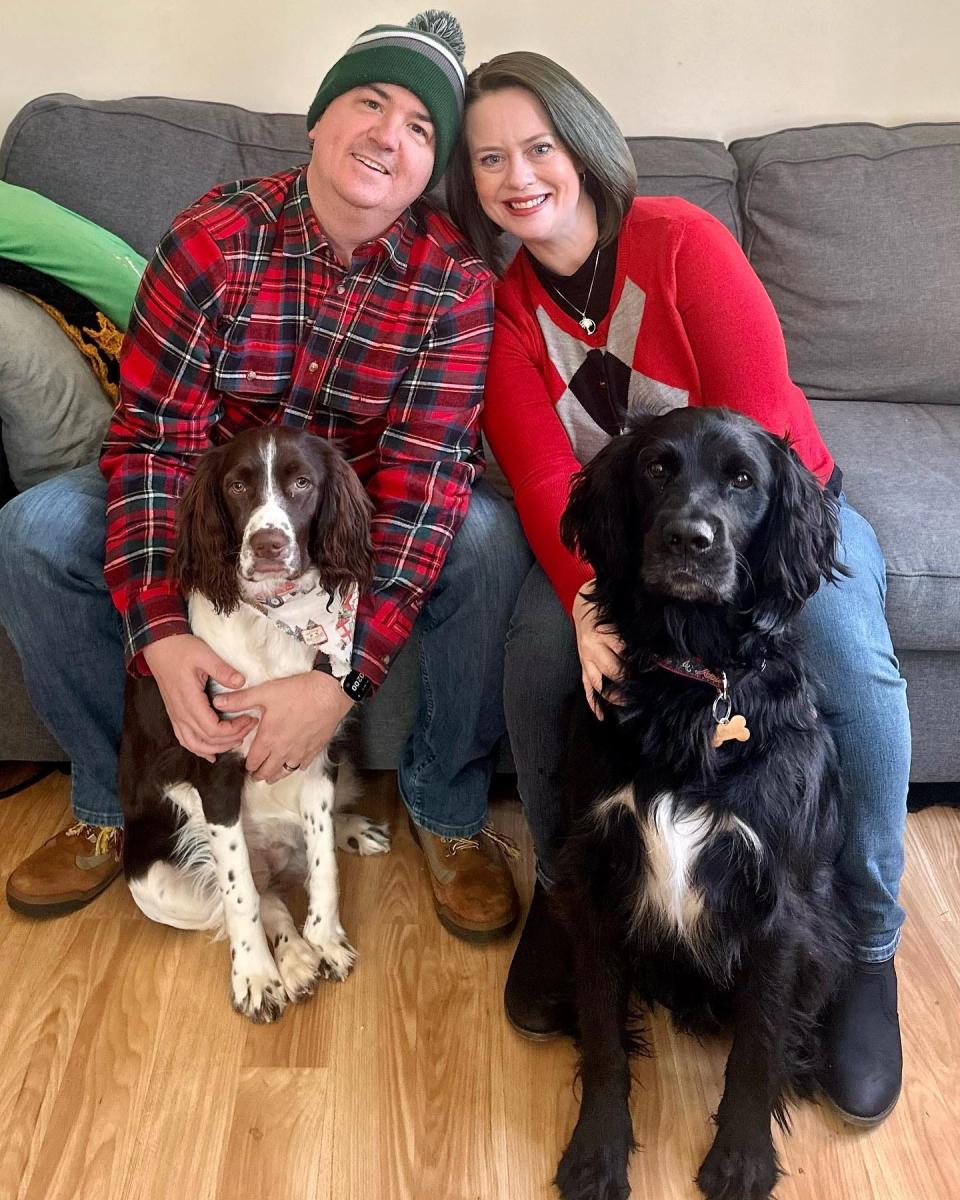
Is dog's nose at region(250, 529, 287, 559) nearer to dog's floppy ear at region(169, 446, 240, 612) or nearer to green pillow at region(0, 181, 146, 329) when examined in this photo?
dog's floppy ear at region(169, 446, 240, 612)

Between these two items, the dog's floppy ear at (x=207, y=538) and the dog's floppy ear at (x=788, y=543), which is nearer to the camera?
the dog's floppy ear at (x=788, y=543)

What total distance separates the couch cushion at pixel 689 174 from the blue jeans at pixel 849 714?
1.07 meters

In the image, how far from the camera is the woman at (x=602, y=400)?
1.38 metres

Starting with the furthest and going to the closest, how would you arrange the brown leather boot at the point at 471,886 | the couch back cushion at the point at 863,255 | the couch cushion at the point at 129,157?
the couch back cushion at the point at 863,255
the couch cushion at the point at 129,157
the brown leather boot at the point at 471,886

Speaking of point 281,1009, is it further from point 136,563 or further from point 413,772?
point 136,563

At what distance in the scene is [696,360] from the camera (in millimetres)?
1508

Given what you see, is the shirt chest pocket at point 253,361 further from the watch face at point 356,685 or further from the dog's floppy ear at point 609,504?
the dog's floppy ear at point 609,504

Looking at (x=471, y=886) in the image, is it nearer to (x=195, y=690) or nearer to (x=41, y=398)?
(x=195, y=690)

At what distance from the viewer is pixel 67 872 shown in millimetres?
1682

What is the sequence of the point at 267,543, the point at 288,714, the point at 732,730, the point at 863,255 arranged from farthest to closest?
the point at 863,255 → the point at 288,714 → the point at 267,543 → the point at 732,730

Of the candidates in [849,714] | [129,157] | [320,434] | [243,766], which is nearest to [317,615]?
[243,766]

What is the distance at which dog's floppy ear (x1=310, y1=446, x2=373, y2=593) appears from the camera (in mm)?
1399

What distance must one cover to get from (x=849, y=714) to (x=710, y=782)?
30 centimetres

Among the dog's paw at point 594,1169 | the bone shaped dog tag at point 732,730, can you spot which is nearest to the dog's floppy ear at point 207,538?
the bone shaped dog tag at point 732,730
